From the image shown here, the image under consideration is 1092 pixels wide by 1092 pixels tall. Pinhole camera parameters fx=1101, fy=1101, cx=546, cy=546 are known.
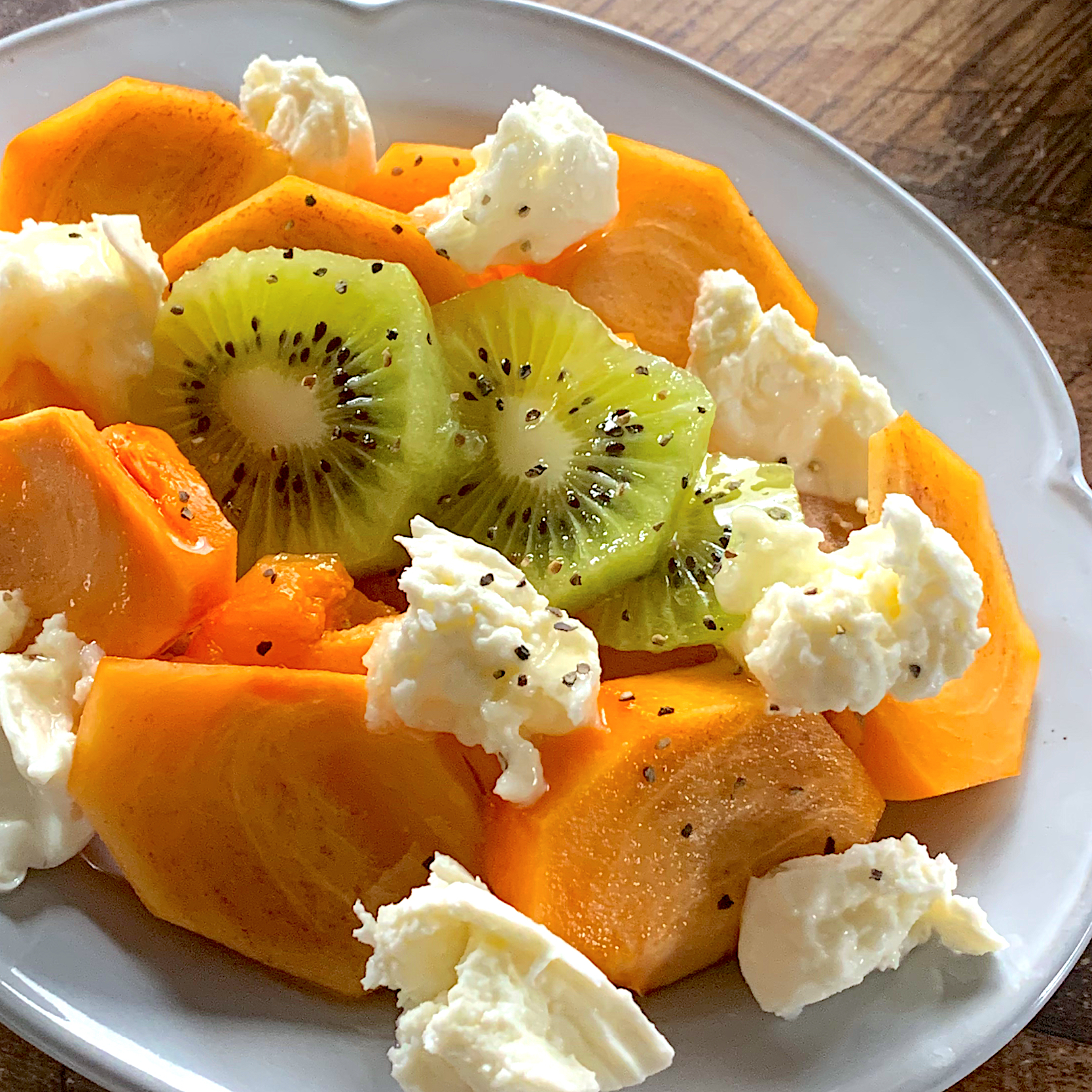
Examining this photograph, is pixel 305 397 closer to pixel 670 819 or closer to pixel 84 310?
pixel 84 310

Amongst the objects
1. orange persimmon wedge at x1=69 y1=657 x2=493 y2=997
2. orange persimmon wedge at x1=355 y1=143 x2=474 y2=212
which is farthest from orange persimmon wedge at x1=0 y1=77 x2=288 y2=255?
orange persimmon wedge at x1=69 y1=657 x2=493 y2=997

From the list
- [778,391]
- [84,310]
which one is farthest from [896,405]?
[84,310]

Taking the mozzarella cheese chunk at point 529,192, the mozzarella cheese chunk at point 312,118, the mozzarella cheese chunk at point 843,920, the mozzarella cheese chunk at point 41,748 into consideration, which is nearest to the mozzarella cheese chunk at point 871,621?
the mozzarella cheese chunk at point 843,920

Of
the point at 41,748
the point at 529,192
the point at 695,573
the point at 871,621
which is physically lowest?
the point at 41,748

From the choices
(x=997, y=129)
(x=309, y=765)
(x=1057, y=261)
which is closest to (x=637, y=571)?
(x=309, y=765)

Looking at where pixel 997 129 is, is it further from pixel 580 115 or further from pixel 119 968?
pixel 119 968

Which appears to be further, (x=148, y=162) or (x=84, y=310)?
(x=148, y=162)

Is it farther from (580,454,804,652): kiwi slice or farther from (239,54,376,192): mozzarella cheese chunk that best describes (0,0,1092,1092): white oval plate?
(580,454,804,652): kiwi slice
